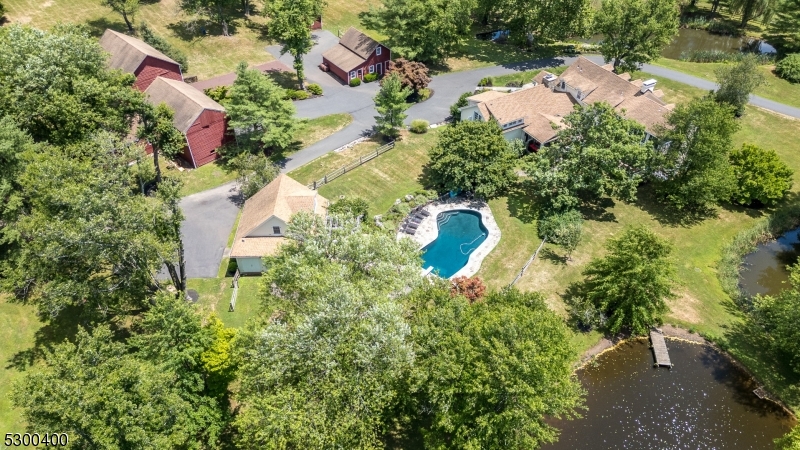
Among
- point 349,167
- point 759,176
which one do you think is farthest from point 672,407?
point 349,167

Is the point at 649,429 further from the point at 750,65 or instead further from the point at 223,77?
the point at 223,77

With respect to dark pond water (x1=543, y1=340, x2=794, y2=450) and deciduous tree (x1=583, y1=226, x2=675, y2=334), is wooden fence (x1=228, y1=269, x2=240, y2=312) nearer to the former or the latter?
dark pond water (x1=543, y1=340, x2=794, y2=450)

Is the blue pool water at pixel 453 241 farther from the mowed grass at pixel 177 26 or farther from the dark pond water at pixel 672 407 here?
the mowed grass at pixel 177 26

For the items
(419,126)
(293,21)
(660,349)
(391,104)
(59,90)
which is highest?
(293,21)

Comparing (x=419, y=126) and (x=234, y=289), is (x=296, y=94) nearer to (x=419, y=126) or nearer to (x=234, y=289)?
(x=419, y=126)

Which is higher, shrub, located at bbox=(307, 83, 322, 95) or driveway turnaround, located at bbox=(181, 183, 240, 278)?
shrub, located at bbox=(307, 83, 322, 95)

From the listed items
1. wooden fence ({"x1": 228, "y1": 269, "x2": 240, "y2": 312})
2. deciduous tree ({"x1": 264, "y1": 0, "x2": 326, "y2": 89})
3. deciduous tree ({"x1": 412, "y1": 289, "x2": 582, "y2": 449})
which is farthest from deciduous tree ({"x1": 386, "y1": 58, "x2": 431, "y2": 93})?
deciduous tree ({"x1": 412, "y1": 289, "x2": 582, "y2": 449})

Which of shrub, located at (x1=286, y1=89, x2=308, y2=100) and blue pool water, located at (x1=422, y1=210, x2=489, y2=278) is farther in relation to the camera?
shrub, located at (x1=286, y1=89, x2=308, y2=100)
